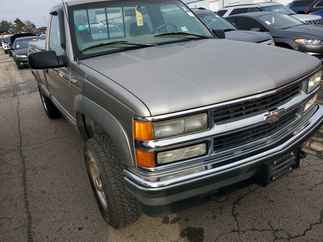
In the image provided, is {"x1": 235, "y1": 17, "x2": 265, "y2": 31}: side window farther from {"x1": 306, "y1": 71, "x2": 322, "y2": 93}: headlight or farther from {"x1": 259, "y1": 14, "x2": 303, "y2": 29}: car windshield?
{"x1": 306, "y1": 71, "x2": 322, "y2": 93}: headlight

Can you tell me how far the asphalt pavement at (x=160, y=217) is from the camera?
8.30 ft

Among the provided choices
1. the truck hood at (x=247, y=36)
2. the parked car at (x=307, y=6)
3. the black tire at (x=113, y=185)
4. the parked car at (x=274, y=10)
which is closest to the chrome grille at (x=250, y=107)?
the black tire at (x=113, y=185)

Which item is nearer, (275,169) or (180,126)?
(180,126)

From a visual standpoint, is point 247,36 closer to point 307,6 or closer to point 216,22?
point 216,22

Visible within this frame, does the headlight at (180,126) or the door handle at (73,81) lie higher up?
the door handle at (73,81)

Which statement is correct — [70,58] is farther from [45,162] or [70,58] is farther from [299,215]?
[299,215]

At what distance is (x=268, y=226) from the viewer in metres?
2.56

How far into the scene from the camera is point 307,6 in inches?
546

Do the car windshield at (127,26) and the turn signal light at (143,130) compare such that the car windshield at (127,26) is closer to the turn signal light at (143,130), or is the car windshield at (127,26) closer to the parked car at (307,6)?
the turn signal light at (143,130)

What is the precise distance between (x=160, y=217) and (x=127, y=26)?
1.88 meters

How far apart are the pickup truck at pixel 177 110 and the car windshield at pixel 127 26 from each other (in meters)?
0.01

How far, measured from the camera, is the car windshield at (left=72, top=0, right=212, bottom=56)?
300 cm

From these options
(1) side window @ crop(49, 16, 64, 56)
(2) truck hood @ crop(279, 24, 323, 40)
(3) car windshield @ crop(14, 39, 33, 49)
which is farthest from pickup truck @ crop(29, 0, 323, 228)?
(3) car windshield @ crop(14, 39, 33, 49)

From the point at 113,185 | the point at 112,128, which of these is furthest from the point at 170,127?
the point at 113,185
